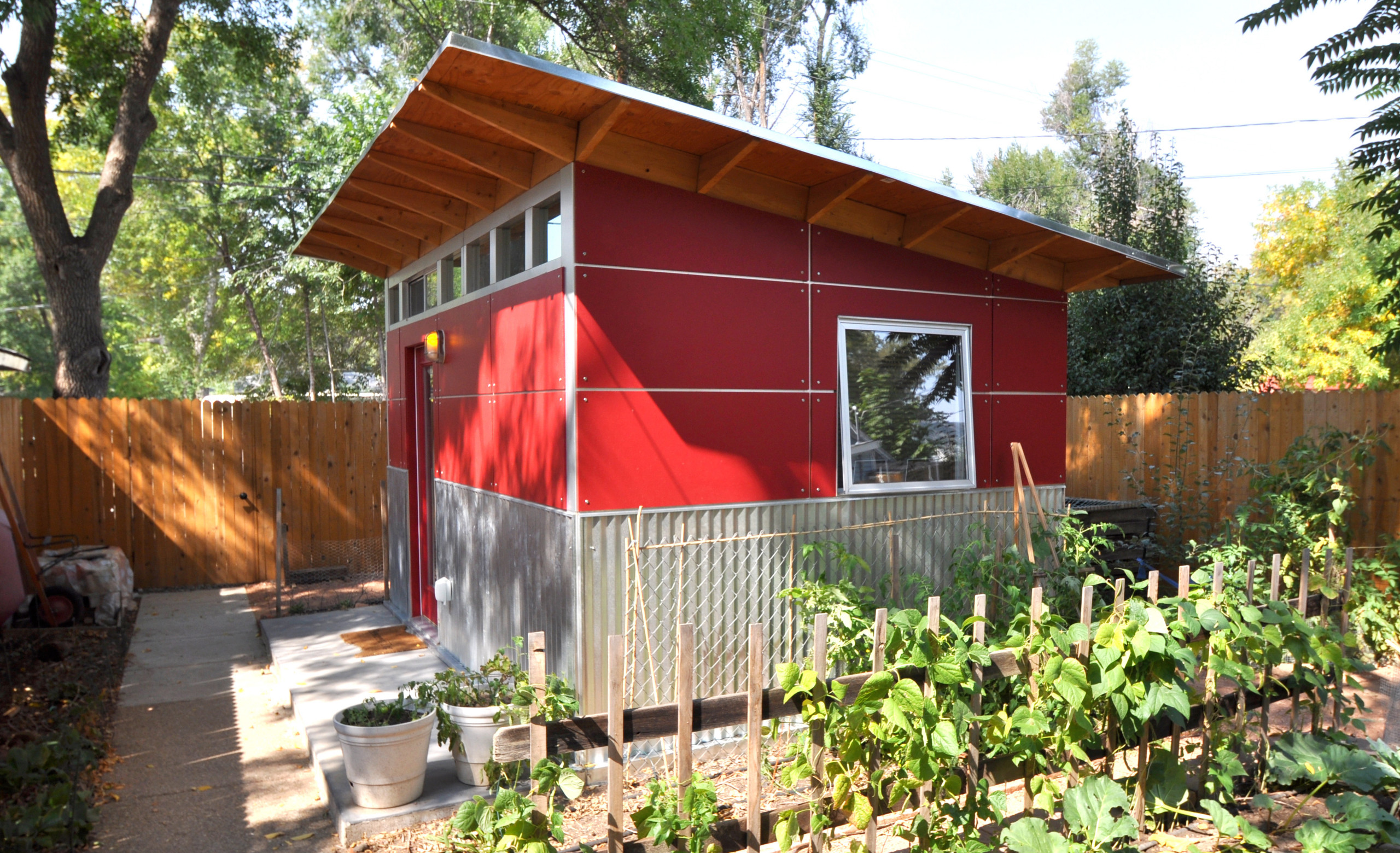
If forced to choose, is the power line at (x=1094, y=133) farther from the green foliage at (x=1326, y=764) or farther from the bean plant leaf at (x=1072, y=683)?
the bean plant leaf at (x=1072, y=683)

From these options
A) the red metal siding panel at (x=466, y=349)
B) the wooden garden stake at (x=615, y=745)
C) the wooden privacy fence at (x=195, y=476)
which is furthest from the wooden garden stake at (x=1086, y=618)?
the wooden privacy fence at (x=195, y=476)

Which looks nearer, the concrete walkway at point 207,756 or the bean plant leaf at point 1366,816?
the bean plant leaf at point 1366,816

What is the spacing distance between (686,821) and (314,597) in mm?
8014

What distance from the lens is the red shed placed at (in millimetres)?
4629

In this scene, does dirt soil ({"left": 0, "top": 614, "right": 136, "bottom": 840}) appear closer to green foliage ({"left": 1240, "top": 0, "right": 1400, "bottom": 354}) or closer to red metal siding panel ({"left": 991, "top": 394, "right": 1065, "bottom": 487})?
red metal siding panel ({"left": 991, "top": 394, "right": 1065, "bottom": 487})

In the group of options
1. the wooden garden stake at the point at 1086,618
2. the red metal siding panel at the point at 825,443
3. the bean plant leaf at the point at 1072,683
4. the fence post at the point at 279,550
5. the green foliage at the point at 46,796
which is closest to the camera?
the bean plant leaf at the point at 1072,683

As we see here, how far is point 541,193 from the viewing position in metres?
5.01

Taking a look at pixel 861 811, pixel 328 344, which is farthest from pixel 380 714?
pixel 328 344

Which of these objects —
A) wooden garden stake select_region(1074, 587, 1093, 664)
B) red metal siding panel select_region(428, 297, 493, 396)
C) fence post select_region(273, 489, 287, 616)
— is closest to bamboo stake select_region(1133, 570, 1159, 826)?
wooden garden stake select_region(1074, 587, 1093, 664)

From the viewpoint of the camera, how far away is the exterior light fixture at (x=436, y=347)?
6.89 meters

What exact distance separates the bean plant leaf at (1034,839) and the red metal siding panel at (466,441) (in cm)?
381

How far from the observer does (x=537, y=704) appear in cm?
281

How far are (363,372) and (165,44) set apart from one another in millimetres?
20791

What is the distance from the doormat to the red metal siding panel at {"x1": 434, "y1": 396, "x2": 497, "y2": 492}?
141cm
